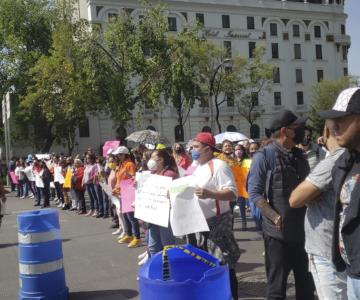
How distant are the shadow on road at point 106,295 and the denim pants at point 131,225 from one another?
2.84m

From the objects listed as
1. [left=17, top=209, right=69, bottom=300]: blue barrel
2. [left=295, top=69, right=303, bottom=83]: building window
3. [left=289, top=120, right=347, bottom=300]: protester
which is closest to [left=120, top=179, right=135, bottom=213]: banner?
[left=17, top=209, right=69, bottom=300]: blue barrel

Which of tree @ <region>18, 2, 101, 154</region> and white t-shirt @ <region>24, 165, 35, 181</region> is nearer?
white t-shirt @ <region>24, 165, 35, 181</region>

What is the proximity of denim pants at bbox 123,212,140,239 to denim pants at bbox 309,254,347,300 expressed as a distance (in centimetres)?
599

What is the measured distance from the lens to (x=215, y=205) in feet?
15.6

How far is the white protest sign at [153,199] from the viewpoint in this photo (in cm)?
543

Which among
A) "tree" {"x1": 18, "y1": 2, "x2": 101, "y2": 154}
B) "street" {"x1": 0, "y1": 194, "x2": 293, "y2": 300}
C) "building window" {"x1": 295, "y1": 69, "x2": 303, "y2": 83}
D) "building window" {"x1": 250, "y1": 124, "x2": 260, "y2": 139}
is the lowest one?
"street" {"x1": 0, "y1": 194, "x2": 293, "y2": 300}

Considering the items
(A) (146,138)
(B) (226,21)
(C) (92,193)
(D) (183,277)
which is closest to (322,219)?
(D) (183,277)

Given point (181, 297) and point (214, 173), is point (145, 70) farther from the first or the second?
point (181, 297)

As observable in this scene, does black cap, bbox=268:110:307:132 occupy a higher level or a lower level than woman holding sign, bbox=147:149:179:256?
higher

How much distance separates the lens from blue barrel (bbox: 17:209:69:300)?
17.8 feet

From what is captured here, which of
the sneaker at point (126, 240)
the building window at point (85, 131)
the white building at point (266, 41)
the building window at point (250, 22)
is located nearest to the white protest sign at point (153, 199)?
the sneaker at point (126, 240)

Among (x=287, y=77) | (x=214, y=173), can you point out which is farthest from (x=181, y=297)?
(x=287, y=77)

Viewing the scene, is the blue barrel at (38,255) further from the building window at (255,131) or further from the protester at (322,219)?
the building window at (255,131)

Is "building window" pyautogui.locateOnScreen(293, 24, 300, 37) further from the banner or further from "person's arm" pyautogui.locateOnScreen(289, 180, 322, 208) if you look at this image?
"person's arm" pyautogui.locateOnScreen(289, 180, 322, 208)
